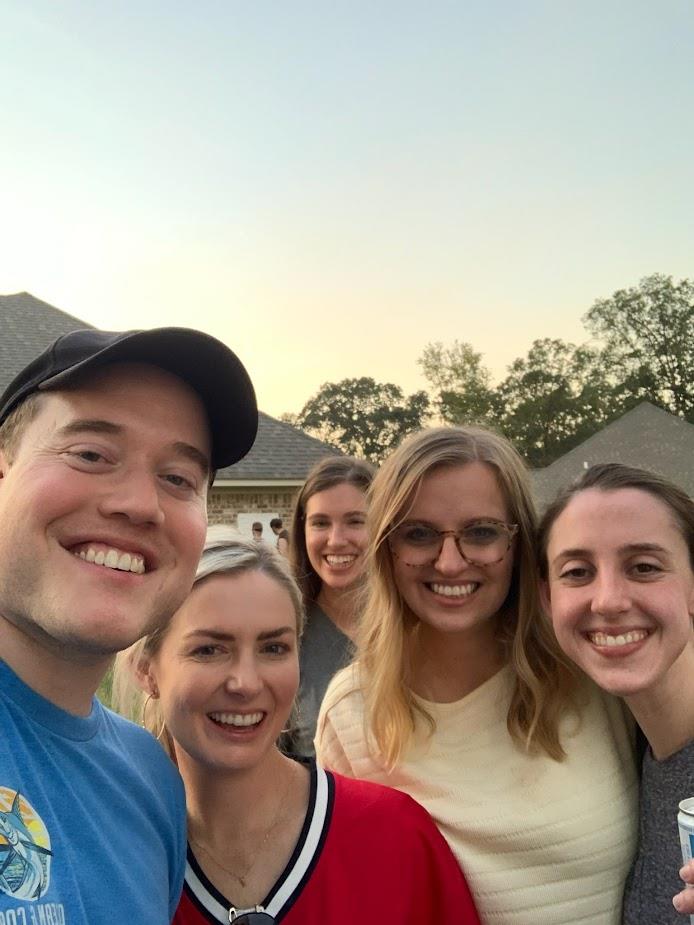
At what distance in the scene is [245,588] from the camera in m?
2.23

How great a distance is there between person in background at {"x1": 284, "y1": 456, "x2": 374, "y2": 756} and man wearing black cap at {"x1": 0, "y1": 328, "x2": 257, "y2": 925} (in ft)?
8.37

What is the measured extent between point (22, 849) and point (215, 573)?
1063 millimetres

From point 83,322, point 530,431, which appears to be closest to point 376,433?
point 530,431

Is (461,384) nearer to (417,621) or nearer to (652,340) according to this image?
(652,340)

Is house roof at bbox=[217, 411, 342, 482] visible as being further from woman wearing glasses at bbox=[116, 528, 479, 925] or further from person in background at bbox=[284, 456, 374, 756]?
woman wearing glasses at bbox=[116, 528, 479, 925]

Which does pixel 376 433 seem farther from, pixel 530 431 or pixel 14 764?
pixel 14 764

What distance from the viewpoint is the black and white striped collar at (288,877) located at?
1899 millimetres

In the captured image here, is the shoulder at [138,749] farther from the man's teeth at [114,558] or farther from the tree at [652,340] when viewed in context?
the tree at [652,340]

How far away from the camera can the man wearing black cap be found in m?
1.39

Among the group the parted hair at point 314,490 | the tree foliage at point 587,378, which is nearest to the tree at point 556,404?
the tree foliage at point 587,378

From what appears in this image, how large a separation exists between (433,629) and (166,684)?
0.99 m

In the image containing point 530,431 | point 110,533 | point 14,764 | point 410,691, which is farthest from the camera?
point 530,431

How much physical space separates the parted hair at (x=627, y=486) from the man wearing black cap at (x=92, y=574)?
1219 millimetres

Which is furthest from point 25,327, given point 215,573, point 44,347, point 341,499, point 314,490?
point 215,573
